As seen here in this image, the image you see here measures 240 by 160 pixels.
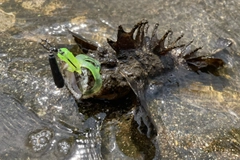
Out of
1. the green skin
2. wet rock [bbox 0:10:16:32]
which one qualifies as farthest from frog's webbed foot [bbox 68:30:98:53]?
Result: wet rock [bbox 0:10:16:32]

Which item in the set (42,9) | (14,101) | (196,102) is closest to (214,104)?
(196,102)

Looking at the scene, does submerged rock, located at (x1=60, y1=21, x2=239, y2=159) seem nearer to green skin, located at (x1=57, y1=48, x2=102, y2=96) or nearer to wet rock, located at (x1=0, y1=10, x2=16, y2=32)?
green skin, located at (x1=57, y1=48, x2=102, y2=96)

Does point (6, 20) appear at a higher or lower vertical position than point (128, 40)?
lower

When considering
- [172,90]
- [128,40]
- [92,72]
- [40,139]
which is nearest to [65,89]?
[92,72]

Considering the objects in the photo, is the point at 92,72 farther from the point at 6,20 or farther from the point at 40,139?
the point at 6,20

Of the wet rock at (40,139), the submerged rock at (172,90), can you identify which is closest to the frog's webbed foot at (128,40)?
the submerged rock at (172,90)
